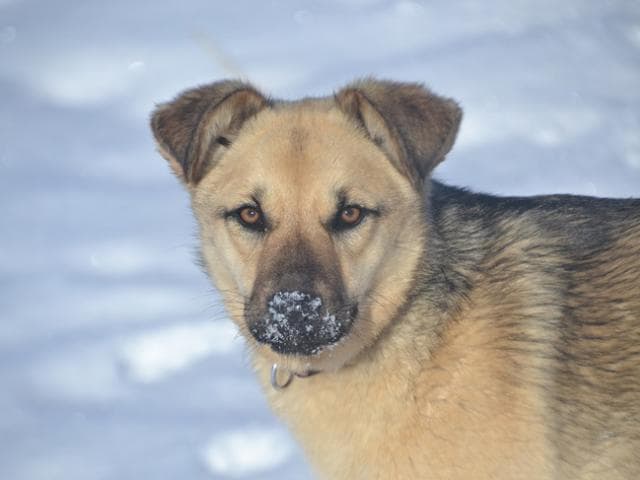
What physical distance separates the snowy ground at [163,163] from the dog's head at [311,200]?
499mm

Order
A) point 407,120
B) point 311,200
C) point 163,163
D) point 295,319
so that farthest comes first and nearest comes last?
point 163,163 < point 407,120 < point 311,200 < point 295,319

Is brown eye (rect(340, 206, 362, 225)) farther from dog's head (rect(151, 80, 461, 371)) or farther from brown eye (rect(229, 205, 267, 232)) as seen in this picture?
brown eye (rect(229, 205, 267, 232))

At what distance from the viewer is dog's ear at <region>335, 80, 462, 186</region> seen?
380cm

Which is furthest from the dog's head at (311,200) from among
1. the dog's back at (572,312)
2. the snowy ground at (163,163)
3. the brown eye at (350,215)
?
the snowy ground at (163,163)

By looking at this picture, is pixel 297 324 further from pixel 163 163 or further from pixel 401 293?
pixel 163 163

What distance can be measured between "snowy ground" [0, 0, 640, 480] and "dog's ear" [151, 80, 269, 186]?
609 mm

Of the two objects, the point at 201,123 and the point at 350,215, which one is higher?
the point at 201,123

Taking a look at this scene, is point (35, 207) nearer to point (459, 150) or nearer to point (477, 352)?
point (459, 150)

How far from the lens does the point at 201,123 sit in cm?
385

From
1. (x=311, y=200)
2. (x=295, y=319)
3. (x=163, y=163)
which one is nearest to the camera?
(x=295, y=319)

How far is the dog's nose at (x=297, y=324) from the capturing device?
3488mm

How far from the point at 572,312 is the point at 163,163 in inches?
181

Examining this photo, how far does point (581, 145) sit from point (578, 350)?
173 inches

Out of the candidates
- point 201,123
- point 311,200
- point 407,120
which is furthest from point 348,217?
point 201,123
